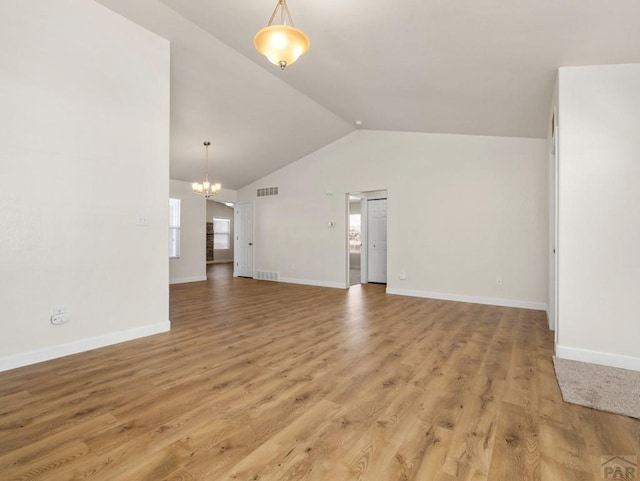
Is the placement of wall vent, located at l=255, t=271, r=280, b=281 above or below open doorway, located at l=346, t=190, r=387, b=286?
below

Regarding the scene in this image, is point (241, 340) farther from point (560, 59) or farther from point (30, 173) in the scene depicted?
point (560, 59)

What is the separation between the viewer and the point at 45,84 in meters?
2.94

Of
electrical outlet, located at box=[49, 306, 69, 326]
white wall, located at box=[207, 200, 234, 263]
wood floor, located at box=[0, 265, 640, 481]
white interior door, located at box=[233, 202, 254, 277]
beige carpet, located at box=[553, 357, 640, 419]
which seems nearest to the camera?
wood floor, located at box=[0, 265, 640, 481]

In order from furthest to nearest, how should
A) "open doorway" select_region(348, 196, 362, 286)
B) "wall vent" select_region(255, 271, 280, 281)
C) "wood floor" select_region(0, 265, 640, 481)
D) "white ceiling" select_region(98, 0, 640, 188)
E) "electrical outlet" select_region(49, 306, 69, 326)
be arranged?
"open doorway" select_region(348, 196, 362, 286), "wall vent" select_region(255, 271, 280, 281), "electrical outlet" select_region(49, 306, 69, 326), "white ceiling" select_region(98, 0, 640, 188), "wood floor" select_region(0, 265, 640, 481)

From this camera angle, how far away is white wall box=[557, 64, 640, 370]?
2.82 m

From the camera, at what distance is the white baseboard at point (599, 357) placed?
2793 mm

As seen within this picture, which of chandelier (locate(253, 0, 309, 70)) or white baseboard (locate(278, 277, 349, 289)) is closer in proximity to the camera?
chandelier (locate(253, 0, 309, 70))

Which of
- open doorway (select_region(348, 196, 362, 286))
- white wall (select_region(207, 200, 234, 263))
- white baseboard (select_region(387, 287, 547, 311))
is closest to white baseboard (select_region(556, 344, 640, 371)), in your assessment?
white baseboard (select_region(387, 287, 547, 311))

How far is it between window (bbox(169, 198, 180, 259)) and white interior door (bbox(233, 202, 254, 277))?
181 centimetres

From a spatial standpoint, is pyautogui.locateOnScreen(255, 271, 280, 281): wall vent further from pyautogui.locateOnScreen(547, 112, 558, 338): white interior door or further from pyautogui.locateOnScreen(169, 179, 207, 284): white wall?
pyautogui.locateOnScreen(547, 112, 558, 338): white interior door

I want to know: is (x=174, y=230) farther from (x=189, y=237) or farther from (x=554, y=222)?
(x=554, y=222)

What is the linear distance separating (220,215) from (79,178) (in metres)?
10.6

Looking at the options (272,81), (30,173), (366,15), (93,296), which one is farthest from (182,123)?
(366,15)

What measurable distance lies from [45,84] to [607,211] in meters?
5.24
